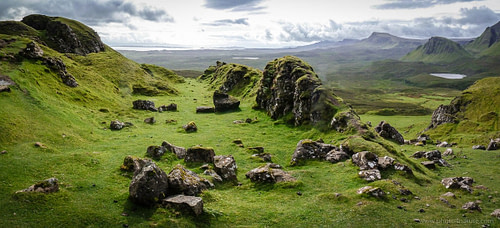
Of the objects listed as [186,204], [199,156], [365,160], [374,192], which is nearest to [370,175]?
[365,160]

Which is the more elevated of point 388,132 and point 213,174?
point 213,174

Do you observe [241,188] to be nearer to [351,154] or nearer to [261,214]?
[261,214]

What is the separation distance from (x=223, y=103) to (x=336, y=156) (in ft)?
154

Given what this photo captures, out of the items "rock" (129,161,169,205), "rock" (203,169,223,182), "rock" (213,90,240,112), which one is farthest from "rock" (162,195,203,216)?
"rock" (213,90,240,112)

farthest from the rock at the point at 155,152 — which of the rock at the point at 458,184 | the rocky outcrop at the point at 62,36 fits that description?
the rocky outcrop at the point at 62,36

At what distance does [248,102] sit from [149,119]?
129 feet

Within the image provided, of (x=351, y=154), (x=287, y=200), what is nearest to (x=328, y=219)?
(x=287, y=200)

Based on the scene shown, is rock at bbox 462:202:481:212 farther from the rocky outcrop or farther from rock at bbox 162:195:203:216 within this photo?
the rocky outcrop

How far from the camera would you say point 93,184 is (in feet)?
83.3

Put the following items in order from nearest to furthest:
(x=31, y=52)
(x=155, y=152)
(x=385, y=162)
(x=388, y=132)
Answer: (x=385, y=162)
(x=155, y=152)
(x=388, y=132)
(x=31, y=52)

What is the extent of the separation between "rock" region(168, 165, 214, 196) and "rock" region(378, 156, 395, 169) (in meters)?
21.7

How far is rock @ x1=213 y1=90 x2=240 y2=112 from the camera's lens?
265ft

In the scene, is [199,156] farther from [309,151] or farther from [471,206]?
[471,206]

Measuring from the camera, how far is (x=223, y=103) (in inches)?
3174
